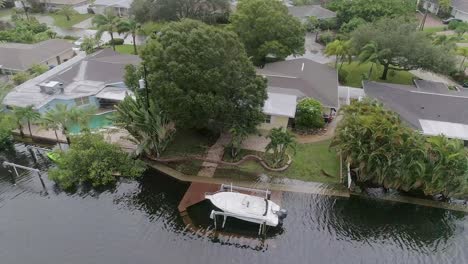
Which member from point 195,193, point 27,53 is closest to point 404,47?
point 195,193

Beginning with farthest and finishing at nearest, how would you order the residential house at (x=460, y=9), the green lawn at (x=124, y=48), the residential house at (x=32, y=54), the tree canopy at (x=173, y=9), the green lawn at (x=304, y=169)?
the residential house at (x=460, y=9) < the tree canopy at (x=173, y=9) < the green lawn at (x=124, y=48) < the residential house at (x=32, y=54) < the green lawn at (x=304, y=169)

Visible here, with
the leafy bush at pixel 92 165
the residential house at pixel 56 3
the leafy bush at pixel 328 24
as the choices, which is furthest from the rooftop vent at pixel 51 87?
the leafy bush at pixel 328 24

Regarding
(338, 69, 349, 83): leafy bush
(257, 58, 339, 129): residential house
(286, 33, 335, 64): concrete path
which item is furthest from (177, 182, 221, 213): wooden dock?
(286, 33, 335, 64): concrete path

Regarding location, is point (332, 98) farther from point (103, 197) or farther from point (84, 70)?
point (84, 70)

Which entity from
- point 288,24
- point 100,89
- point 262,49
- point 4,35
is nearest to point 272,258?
point 100,89

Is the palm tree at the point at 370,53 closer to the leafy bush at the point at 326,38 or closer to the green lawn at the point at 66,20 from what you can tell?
the leafy bush at the point at 326,38

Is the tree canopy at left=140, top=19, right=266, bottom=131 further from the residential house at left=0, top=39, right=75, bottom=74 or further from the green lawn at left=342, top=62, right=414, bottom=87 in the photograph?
the residential house at left=0, top=39, right=75, bottom=74
